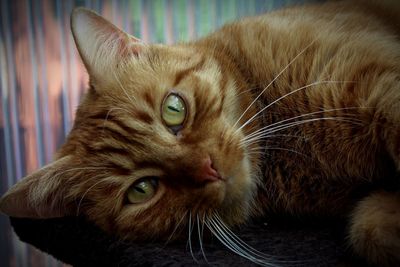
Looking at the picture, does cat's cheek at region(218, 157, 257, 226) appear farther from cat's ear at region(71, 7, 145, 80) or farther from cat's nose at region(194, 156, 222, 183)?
cat's ear at region(71, 7, 145, 80)

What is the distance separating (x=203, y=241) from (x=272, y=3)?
233cm

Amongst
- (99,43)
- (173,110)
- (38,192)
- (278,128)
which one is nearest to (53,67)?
(99,43)

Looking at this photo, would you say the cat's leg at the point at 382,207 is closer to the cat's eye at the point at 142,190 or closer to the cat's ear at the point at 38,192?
the cat's eye at the point at 142,190

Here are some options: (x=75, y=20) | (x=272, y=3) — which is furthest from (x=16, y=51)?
(x=75, y=20)

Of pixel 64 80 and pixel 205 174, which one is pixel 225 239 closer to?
pixel 205 174

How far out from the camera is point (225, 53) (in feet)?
4.62

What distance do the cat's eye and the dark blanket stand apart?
0.37ft

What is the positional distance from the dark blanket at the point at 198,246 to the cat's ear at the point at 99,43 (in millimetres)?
Result: 459

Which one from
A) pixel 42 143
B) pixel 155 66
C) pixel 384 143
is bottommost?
pixel 42 143

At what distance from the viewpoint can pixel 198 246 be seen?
1109 mm

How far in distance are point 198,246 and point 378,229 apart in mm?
424

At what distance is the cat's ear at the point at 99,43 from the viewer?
1275 mm

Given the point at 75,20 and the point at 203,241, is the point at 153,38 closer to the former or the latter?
the point at 75,20

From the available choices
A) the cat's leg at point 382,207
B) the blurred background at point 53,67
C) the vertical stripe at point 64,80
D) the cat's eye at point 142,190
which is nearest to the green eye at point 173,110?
the cat's eye at point 142,190
